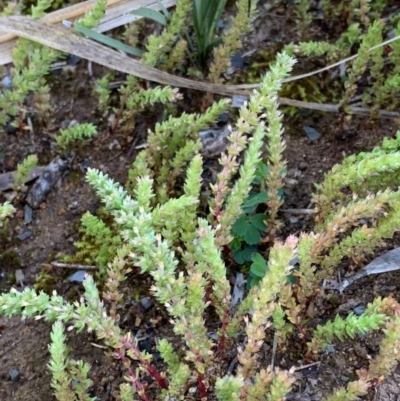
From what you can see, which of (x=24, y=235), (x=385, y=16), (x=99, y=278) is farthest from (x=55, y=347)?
(x=385, y=16)

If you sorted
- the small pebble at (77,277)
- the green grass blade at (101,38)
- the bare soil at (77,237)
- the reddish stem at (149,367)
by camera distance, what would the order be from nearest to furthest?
the reddish stem at (149,367), the bare soil at (77,237), the small pebble at (77,277), the green grass blade at (101,38)

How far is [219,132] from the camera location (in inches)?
97.0

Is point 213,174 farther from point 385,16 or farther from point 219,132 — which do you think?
point 385,16

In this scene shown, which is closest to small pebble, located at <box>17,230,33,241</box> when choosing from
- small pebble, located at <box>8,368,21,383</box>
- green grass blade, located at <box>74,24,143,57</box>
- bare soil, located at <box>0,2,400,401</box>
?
bare soil, located at <box>0,2,400,401</box>

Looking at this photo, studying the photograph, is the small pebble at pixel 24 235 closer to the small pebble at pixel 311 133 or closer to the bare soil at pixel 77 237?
the bare soil at pixel 77 237

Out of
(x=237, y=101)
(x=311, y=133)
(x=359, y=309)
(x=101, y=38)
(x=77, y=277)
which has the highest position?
(x=101, y=38)

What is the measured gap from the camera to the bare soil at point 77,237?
188cm

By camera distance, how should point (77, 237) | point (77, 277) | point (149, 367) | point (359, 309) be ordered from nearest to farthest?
point (149, 367)
point (359, 309)
point (77, 277)
point (77, 237)

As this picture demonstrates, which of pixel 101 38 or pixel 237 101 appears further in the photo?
pixel 237 101

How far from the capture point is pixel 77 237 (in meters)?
2.32

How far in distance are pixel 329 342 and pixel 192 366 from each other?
441mm

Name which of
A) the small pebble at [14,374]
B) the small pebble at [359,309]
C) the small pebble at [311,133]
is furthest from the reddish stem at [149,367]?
the small pebble at [311,133]

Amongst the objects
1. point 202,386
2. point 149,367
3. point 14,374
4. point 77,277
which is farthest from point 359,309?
point 14,374

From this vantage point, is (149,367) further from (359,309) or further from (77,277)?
(359,309)
